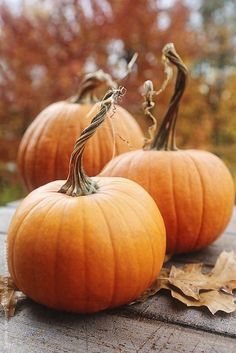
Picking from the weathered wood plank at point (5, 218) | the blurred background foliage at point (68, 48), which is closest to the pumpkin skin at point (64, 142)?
the weathered wood plank at point (5, 218)

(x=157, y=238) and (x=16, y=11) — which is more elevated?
(x=16, y=11)

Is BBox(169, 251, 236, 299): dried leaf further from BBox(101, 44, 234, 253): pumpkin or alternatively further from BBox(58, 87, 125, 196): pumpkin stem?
BBox(58, 87, 125, 196): pumpkin stem

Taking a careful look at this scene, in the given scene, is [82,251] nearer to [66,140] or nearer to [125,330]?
[125,330]

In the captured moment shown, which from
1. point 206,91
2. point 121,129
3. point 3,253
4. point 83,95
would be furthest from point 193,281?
point 206,91

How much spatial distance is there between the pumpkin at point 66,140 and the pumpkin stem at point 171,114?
0.89 ft

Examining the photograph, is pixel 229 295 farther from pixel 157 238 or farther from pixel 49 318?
pixel 49 318

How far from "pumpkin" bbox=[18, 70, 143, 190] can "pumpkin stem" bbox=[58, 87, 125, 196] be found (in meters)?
0.58

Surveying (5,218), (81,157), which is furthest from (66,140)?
(81,157)

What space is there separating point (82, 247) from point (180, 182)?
39 cm

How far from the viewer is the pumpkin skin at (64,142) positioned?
4.63 feet

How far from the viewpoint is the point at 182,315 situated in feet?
2.51

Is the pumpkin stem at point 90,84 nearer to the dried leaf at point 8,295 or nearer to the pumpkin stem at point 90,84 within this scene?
the pumpkin stem at point 90,84

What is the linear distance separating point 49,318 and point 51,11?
97.8 inches

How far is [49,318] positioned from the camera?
2.49 feet
